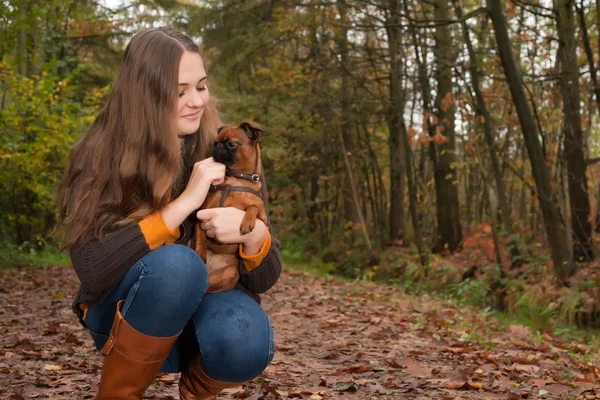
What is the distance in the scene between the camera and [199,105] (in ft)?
9.50

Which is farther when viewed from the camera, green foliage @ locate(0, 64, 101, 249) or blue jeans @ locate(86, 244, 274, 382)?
green foliage @ locate(0, 64, 101, 249)

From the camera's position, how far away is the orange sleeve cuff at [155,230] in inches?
101

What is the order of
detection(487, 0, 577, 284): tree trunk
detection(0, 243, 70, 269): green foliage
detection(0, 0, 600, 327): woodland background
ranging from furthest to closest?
detection(0, 243, 70, 269): green foliage, detection(0, 0, 600, 327): woodland background, detection(487, 0, 577, 284): tree trunk

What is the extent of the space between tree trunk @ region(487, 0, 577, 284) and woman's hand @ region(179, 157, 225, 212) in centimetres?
691

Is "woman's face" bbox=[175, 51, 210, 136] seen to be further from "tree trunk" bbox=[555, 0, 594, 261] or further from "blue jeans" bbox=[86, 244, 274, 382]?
"tree trunk" bbox=[555, 0, 594, 261]

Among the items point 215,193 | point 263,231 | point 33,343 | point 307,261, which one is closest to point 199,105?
point 215,193

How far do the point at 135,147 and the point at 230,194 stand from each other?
1.47 feet

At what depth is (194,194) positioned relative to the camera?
2654mm

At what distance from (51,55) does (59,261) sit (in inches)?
256

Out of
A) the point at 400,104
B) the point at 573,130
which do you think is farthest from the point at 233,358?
the point at 400,104

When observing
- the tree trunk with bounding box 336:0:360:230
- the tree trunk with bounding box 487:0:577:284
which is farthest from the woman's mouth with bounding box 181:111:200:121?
the tree trunk with bounding box 336:0:360:230

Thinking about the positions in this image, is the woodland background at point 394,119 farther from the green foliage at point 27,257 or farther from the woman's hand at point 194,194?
the woman's hand at point 194,194

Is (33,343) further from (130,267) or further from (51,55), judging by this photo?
(51,55)

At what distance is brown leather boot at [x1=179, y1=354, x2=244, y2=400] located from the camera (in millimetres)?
2693
